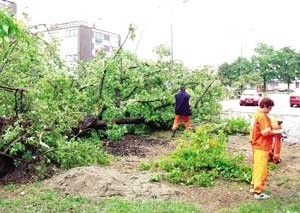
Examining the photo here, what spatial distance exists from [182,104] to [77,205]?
7.37m

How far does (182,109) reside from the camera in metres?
13.1

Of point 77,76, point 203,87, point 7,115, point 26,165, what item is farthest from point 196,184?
point 203,87

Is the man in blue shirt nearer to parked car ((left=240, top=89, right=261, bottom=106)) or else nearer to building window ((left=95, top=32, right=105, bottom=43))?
parked car ((left=240, top=89, right=261, bottom=106))

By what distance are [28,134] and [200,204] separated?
3361mm

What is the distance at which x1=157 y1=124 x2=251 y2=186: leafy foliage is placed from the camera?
769 cm

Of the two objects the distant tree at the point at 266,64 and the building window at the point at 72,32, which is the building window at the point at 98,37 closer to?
the building window at the point at 72,32

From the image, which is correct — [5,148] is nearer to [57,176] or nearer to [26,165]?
[26,165]

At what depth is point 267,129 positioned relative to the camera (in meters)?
6.46

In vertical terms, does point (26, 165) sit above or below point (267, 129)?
below

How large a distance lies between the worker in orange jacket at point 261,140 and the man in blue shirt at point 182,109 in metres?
6.24

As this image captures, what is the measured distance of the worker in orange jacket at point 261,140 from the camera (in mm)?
6512

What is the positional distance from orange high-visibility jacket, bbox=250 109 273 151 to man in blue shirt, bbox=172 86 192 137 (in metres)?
6.26

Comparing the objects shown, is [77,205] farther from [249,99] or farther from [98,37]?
[98,37]

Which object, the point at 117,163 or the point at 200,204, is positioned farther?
the point at 117,163
